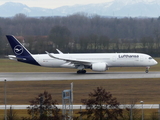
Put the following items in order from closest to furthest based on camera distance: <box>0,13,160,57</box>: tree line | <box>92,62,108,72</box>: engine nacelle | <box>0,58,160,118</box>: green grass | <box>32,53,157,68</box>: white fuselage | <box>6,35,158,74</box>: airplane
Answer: <box>0,58,160,118</box>: green grass, <box>92,62,108,72</box>: engine nacelle, <box>6,35,158,74</box>: airplane, <box>32,53,157,68</box>: white fuselage, <box>0,13,160,57</box>: tree line

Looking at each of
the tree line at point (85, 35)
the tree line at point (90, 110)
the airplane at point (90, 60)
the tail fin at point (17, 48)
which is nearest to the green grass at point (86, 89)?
the tree line at point (90, 110)

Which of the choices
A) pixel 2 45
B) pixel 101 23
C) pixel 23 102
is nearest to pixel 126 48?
pixel 2 45

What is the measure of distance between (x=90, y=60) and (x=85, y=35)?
60.7 m

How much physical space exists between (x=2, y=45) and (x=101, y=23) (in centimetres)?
5895

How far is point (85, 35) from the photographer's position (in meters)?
112

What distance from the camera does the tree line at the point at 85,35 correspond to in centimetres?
9621

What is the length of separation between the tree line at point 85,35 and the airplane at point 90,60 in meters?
35.8

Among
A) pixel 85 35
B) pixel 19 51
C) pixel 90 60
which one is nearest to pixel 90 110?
pixel 90 60

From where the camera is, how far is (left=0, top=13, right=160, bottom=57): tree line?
96.2 meters

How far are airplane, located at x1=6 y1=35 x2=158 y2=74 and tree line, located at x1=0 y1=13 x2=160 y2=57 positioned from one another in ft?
117

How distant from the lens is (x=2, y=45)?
3861 inches

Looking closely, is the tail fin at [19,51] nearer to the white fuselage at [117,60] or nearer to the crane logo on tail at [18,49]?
the crane logo on tail at [18,49]

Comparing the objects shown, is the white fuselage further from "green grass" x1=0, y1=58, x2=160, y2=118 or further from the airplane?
"green grass" x1=0, y1=58, x2=160, y2=118

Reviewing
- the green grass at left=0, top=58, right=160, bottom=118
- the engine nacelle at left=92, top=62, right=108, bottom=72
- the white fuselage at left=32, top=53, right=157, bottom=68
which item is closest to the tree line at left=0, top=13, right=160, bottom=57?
the white fuselage at left=32, top=53, right=157, bottom=68
